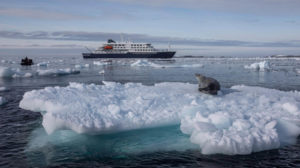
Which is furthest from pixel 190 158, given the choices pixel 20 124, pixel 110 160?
pixel 20 124

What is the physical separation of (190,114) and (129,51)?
7833 cm

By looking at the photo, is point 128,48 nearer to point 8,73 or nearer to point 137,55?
point 137,55

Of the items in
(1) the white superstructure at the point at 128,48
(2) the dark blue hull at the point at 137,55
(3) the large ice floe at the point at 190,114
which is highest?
(1) the white superstructure at the point at 128,48

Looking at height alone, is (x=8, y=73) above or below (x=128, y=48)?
below

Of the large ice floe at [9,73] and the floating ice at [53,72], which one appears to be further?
the floating ice at [53,72]

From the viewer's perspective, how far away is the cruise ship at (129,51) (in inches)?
3322

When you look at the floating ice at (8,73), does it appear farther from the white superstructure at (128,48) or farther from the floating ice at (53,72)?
the white superstructure at (128,48)

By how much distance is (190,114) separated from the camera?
27.9 feet

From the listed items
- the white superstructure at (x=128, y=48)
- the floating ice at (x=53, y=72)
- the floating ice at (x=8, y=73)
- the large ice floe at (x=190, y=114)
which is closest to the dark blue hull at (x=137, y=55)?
the white superstructure at (x=128, y=48)

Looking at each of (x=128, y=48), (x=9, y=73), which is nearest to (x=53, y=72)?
(x=9, y=73)

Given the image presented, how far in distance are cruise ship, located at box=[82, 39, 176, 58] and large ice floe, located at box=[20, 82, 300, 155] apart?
7389 cm

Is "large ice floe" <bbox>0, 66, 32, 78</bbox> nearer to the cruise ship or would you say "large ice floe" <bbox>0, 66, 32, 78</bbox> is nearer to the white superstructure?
the cruise ship

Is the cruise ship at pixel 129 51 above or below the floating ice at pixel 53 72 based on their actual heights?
above

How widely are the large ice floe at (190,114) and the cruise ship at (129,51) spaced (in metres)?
73.9
